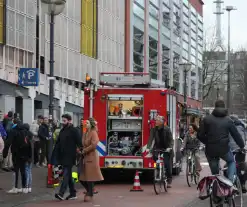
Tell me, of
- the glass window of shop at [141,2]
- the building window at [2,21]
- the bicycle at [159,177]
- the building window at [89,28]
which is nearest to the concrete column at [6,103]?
the building window at [2,21]

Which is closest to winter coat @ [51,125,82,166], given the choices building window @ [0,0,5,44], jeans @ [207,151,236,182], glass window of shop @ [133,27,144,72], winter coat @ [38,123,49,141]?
jeans @ [207,151,236,182]

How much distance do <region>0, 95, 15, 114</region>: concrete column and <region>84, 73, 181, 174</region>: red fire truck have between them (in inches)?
474

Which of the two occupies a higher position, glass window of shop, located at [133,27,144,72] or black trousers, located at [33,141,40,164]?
glass window of shop, located at [133,27,144,72]

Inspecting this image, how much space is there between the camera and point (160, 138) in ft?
50.6

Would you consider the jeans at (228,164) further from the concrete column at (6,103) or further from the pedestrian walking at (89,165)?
the concrete column at (6,103)

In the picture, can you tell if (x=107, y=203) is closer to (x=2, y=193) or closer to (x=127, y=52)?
(x=2, y=193)

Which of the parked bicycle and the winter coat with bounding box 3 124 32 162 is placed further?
the winter coat with bounding box 3 124 32 162

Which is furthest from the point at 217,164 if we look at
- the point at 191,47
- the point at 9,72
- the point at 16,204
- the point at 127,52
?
the point at 191,47

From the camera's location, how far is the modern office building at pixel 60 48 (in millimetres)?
29125

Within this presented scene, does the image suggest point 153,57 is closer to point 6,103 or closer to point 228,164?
point 6,103

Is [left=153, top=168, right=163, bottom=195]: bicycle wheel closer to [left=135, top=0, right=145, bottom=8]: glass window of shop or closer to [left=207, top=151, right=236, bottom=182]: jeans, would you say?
[left=207, top=151, right=236, bottom=182]: jeans

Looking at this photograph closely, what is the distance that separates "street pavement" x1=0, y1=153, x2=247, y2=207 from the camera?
12.5 m

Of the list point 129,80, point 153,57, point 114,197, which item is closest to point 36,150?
point 129,80

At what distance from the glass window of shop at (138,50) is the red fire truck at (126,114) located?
4025cm
